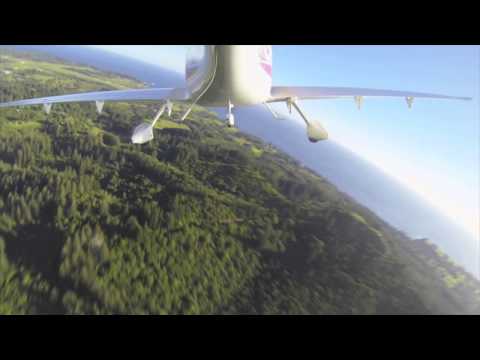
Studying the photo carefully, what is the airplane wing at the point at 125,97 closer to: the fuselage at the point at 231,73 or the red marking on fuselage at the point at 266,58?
the fuselage at the point at 231,73

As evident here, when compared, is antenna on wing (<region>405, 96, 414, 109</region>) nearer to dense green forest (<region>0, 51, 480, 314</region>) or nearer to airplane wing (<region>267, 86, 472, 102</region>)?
airplane wing (<region>267, 86, 472, 102</region>)

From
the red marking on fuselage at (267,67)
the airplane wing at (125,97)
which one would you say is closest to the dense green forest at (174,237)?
the airplane wing at (125,97)

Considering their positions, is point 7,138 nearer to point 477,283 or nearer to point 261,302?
point 261,302

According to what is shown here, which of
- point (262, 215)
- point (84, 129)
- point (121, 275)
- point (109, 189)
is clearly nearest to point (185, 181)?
point (109, 189)

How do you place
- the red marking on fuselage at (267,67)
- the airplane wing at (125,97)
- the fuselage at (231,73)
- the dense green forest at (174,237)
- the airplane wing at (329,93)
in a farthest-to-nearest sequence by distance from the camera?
the dense green forest at (174,237), the airplane wing at (125,97), the airplane wing at (329,93), the red marking on fuselage at (267,67), the fuselage at (231,73)

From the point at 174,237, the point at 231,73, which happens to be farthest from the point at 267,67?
the point at 174,237
